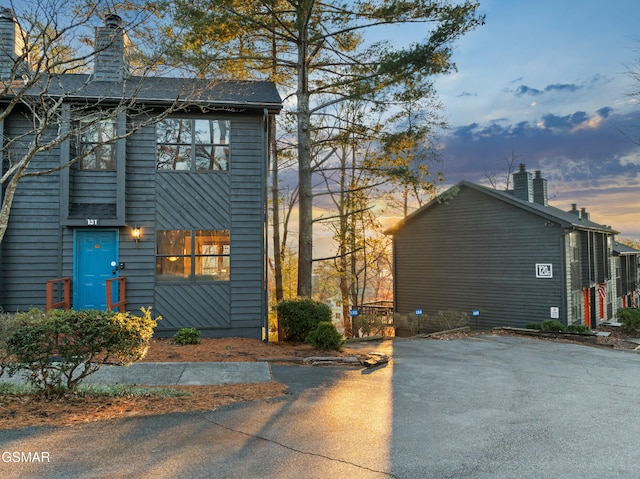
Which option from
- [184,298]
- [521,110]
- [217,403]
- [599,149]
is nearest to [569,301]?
[599,149]

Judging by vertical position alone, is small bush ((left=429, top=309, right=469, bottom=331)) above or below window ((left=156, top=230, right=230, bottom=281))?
below

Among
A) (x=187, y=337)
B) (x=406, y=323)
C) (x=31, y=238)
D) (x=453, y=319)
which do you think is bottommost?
(x=406, y=323)

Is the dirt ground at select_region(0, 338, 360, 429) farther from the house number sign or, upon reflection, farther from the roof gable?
the house number sign

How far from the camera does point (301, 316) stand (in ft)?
33.2

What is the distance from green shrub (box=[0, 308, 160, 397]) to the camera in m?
4.51

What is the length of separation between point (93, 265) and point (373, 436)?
8.25 metres

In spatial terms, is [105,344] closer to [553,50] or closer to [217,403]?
[217,403]

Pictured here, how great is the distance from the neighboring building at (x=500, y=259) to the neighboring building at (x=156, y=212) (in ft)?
27.3

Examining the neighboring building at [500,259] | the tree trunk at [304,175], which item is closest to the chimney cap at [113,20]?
the tree trunk at [304,175]

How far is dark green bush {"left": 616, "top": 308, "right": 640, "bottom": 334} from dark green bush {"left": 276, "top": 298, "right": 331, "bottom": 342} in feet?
51.7

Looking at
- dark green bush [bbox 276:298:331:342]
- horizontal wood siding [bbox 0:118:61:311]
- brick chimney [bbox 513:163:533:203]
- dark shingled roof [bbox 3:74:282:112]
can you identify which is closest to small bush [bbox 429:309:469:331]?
brick chimney [bbox 513:163:533:203]

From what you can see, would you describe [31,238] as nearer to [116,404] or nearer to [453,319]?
[116,404]

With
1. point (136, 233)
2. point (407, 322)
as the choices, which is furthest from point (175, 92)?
point (407, 322)

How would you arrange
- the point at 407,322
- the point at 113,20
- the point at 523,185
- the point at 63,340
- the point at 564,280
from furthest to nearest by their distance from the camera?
the point at 523,185, the point at 407,322, the point at 564,280, the point at 113,20, the point at 63,340
